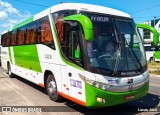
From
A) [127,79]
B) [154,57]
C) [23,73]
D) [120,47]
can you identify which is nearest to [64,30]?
[120,47]

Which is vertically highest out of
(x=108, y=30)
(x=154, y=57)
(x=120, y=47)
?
(x=108, y=30)

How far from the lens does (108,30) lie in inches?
269

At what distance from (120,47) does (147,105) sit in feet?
8.07

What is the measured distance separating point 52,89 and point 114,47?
9.81 ft

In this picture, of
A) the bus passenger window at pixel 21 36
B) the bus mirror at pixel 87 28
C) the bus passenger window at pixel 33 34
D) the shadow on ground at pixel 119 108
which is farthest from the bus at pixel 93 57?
the bus passenger window at pixel 21 36

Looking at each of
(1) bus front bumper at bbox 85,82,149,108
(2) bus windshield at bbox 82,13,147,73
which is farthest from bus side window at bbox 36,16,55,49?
(1) bus front bumper at bbox 85,82,149,108

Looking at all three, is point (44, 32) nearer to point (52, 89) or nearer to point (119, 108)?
point (52, 89)

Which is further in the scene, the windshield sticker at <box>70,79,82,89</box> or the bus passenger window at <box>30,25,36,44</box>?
the bus passenger window at <box>30,25,36,44</box>

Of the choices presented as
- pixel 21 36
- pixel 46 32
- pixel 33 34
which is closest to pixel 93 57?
pixel 46 32

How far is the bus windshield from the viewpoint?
252 inches

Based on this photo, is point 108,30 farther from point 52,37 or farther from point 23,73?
point 23,73

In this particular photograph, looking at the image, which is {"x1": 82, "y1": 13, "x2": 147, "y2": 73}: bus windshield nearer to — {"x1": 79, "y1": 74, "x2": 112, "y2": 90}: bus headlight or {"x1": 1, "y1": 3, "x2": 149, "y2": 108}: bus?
{"x1": 1, "y1": 3, "x2": 149, "y2": 108}: bus

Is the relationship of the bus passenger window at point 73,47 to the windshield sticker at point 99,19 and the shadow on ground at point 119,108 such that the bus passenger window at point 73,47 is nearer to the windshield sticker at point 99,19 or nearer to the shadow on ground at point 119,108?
the windshield sticker at point 99,19

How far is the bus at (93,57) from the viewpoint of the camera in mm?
6227
